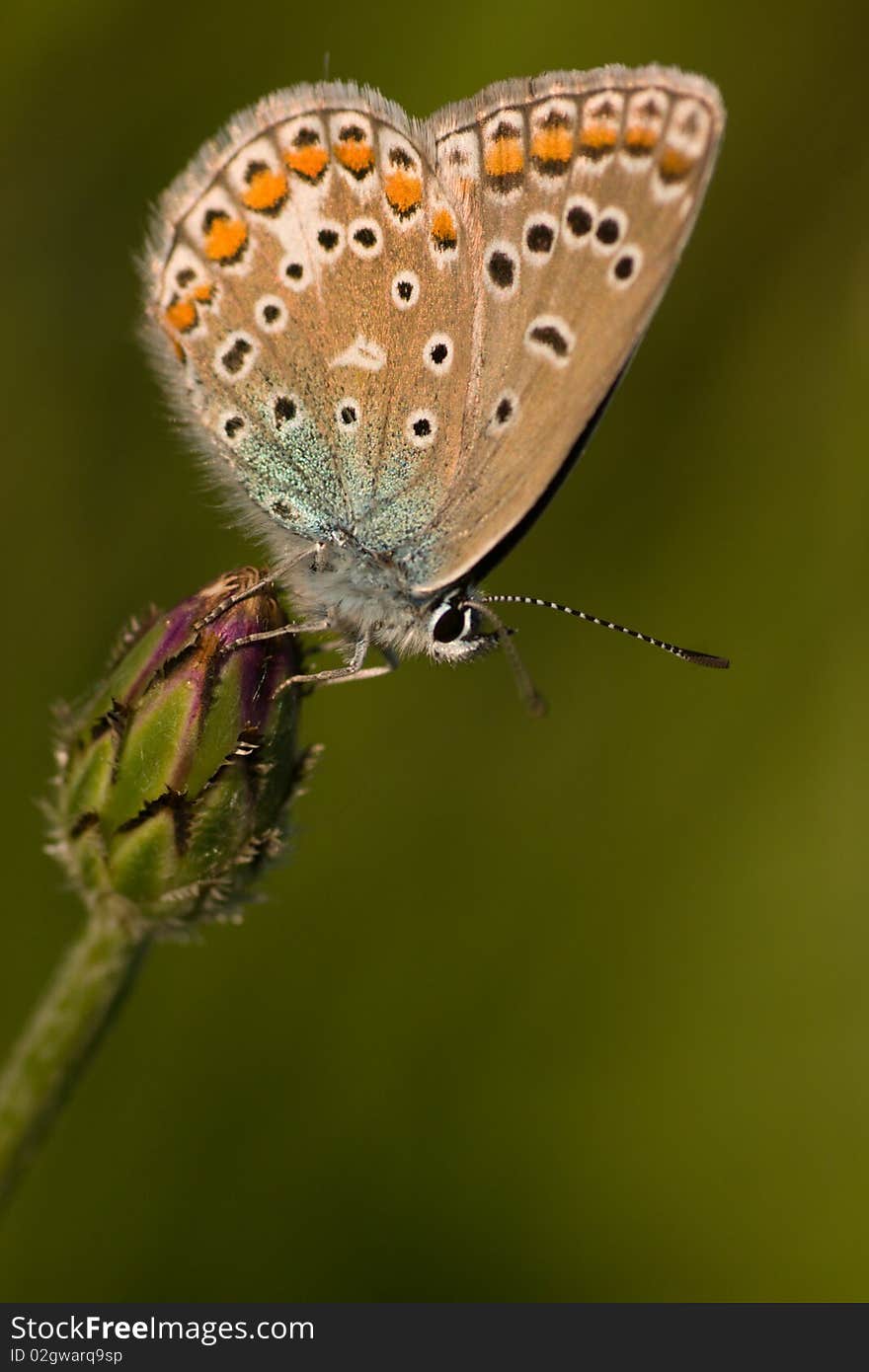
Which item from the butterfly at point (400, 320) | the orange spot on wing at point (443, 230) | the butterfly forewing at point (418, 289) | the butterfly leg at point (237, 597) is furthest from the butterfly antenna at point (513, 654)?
the orange spot on wing at point (443, 230)

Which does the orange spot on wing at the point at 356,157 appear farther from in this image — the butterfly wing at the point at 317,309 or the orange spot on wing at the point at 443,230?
the orange spot on wing at the point at 443,230

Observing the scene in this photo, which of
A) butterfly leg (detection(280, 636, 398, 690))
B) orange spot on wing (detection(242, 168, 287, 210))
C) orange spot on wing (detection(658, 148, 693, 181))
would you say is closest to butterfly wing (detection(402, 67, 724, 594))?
orange spot on wing (detection(658, 148, 693, 181))

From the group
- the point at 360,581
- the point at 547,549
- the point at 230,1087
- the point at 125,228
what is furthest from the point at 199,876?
the point at 125,228

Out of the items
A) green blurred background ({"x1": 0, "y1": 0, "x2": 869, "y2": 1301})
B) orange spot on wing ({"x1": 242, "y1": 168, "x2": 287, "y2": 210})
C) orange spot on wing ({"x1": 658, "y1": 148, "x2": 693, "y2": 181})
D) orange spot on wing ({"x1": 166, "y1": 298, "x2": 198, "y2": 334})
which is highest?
orange spot on wing ({"x1": 658, "y1": 148, "x2": 693, "y2": 181})

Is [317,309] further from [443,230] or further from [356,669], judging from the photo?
[356,669]

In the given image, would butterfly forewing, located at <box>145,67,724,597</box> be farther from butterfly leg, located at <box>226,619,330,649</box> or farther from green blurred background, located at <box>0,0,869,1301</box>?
green blurred background, located at <box>0,0,869,1301</box>
